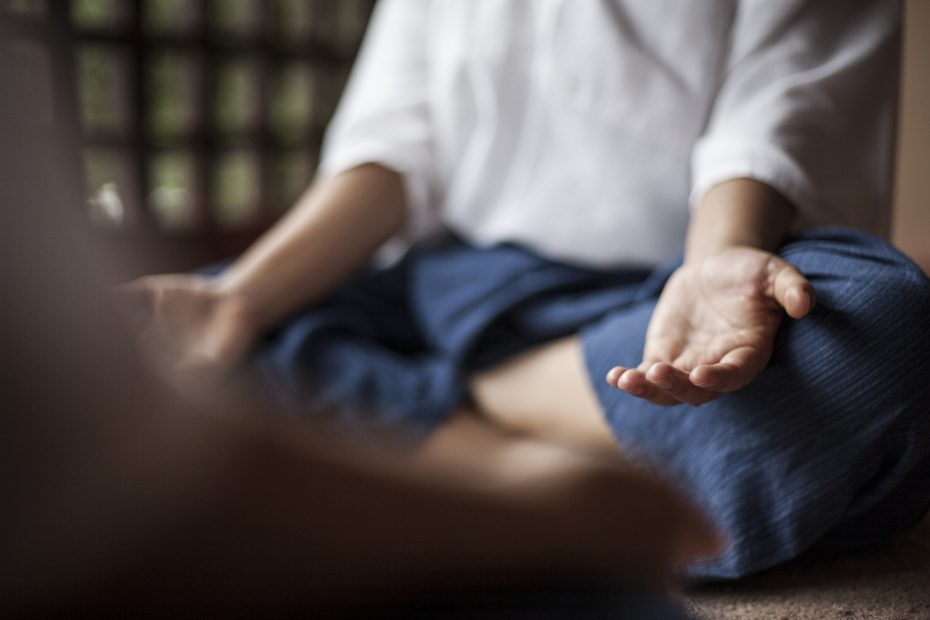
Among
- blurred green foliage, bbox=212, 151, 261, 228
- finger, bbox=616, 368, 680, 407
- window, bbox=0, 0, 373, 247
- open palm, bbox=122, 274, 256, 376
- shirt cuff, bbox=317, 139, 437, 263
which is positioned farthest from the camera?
blurred green foliage, bbox=212, 151, 261, 228

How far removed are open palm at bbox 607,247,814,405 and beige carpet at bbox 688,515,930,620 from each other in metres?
0.13

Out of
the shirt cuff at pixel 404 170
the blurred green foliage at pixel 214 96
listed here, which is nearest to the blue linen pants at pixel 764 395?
the shirt cuff at pixel 404 170

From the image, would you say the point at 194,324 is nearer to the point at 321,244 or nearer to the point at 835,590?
the point at 321,244

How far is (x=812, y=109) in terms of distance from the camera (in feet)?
2.30

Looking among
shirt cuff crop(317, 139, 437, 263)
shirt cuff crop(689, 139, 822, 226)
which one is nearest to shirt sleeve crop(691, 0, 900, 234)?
shirt cuff crop(689, 139, 822, 226)

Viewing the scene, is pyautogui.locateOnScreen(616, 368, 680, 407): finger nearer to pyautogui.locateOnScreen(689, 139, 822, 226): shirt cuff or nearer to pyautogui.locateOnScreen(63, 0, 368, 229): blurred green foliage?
pyautogui.locateOnScreen(689, 139, 822, 226): shirt cuff

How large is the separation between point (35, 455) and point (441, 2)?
2.76ft

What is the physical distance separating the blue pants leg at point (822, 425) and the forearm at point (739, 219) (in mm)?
35

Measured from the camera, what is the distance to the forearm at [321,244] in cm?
85

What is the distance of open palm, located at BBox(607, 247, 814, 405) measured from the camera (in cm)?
48

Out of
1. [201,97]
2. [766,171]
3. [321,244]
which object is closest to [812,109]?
[766,171]

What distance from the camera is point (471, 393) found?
77cm

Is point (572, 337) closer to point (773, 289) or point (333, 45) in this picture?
point (773, 289)

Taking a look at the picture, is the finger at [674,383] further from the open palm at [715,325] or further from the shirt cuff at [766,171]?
the shirt cuff at [766,171]
